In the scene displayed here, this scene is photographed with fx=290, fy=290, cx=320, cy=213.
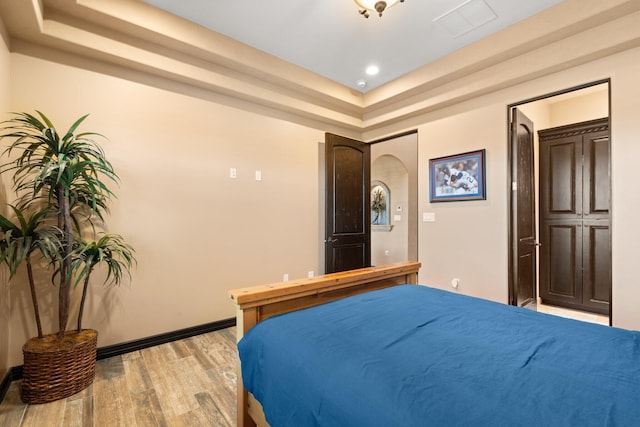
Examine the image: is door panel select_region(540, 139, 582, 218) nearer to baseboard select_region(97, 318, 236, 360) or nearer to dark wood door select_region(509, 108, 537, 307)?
dark wood door select_region(509, 108, 537, 307)

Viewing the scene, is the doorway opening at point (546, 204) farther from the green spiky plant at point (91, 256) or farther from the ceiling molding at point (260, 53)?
the green spiky plant at point (91, 256)

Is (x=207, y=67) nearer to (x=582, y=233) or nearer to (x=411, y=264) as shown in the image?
(x=411, y=264)

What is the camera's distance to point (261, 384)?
1.26 meters

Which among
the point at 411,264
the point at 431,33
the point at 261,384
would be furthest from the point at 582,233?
the point at 261,384

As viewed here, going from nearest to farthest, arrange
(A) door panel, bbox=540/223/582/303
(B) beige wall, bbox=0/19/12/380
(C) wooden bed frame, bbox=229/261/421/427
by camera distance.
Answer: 1. (C) wooden bed frame, bbox=229/261/421/427
2. (B) beige wall, bbox=0/19/12/380
3. (A) door panel, bbox=540/223/582/303

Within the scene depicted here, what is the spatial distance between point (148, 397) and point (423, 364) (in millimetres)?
1885

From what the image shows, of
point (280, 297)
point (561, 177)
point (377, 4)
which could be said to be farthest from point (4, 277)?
point (561, 177)

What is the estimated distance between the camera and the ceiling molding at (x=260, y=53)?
87.7 inches

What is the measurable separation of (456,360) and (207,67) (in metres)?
3.19

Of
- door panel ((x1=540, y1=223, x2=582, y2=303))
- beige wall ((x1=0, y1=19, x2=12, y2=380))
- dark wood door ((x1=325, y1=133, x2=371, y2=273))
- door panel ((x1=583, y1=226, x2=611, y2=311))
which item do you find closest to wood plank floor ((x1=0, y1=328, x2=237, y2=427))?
beige wall ((x1=0, y1=19, x2=12, y2=380))

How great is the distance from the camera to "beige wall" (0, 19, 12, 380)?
1996mm

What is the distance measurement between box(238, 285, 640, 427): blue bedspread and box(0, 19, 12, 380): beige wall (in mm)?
1920

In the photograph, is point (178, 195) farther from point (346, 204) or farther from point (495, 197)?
point (495, 197)

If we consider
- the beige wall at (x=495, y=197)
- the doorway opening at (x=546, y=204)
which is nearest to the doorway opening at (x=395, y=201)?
the beige wall at (x=495, y=197)
